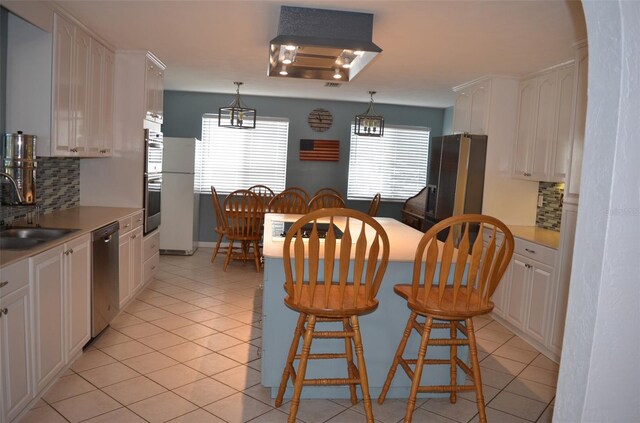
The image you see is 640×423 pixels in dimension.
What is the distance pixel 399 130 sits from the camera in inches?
291

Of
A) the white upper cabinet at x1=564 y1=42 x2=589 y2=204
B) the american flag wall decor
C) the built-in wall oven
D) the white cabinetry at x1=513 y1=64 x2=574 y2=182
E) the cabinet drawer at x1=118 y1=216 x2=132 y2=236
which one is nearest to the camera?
the white upper cabinet at x1=564 y1=42 x2=589 y2=204

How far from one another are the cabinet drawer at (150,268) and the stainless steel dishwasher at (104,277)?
0.88 meters

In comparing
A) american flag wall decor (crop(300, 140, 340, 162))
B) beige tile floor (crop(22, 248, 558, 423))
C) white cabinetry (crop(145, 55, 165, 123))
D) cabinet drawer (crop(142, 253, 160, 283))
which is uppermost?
white cabinetry (crop(145, 55, 165, 123))

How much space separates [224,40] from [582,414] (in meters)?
3.48

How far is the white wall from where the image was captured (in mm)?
1207

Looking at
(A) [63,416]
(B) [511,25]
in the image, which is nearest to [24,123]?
(A) [63,416]

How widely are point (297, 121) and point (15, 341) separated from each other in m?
5.41

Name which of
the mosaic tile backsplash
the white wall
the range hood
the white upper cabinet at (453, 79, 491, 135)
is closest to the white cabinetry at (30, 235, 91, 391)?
the mosaic tile backsplash

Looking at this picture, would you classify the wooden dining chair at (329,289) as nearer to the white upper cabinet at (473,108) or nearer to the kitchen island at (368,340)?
the kitchen island at (368,340)

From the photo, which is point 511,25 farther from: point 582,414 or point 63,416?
point 63,416

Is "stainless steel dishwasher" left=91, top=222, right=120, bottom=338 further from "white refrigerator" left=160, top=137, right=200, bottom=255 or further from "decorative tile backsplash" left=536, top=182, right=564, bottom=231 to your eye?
"decorative tile backsplash" left=536, top=182, right=564, bottom=231

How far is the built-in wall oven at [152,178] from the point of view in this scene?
4581mm

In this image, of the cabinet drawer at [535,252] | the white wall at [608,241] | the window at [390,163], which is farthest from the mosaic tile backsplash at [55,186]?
the window at [390,163]

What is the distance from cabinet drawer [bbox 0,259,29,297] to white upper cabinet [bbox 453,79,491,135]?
398 cm
